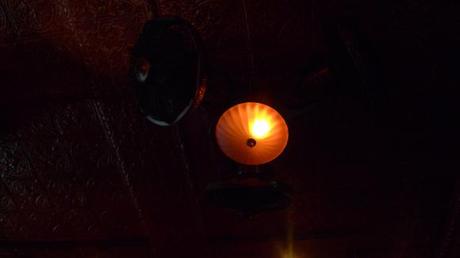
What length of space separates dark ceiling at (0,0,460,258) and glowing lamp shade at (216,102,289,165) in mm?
390

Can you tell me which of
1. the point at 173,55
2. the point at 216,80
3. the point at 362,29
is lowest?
the point at 173,55

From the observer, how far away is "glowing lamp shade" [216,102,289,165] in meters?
2.76

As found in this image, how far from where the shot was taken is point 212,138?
2.98 metres

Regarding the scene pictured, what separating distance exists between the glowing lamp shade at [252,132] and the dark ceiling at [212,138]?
390 millimetres

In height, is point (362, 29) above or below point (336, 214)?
above

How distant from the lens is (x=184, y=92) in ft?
7.70

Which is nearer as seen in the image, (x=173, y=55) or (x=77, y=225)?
(x=173, y=55)

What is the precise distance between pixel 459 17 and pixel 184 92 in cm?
225

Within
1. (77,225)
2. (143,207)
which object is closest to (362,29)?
(143,207)

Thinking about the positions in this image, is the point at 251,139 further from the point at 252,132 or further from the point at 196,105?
the point at 196,105

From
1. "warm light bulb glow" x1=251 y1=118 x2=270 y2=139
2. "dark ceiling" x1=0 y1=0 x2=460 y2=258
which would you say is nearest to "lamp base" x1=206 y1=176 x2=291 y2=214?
"dark ceiling" x1=0 y1=0 x2=460 y2=258

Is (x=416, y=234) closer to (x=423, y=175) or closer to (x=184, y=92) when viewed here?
(x=423, y=175)

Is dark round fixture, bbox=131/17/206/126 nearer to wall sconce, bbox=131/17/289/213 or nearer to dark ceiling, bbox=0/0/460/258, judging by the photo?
wall sconce, bbox=131/17/289/213

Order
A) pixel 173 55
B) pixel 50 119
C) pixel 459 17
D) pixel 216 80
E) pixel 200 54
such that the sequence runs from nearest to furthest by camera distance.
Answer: pixel 200 54, pixel 173 55, pixel 459 17, pixel 216 80, pixel 50 119
